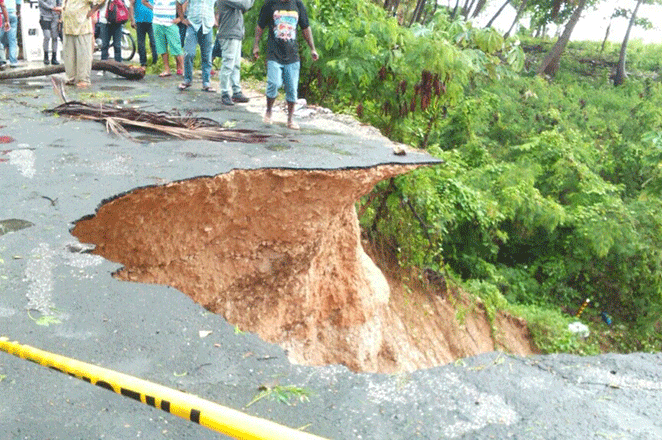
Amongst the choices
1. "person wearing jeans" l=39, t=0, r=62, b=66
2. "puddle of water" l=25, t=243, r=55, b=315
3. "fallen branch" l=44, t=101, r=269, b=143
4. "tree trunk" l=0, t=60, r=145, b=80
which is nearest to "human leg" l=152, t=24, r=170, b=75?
"tree trunk" l=0, t=60, r=145, b=80

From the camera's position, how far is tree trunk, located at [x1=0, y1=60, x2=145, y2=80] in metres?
10.5

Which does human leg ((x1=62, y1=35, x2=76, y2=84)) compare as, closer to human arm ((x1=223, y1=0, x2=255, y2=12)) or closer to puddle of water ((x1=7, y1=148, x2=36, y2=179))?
human arm ((x1=223, y1=0, x2=255, y2=12))

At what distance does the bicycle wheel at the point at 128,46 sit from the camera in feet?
44.4

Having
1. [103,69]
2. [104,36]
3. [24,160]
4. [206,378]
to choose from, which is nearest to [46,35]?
[104,36]

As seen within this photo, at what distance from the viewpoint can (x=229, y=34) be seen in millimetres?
8336

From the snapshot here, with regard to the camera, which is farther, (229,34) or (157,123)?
(229,34)

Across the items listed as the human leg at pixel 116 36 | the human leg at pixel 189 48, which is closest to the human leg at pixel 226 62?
the human leg at pixel 189 48

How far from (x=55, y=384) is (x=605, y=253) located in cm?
1122

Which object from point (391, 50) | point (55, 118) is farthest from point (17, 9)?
point (391, 50)

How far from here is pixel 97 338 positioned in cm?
346

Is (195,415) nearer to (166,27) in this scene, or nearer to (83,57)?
(83,57)

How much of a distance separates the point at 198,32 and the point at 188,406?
7.99 metres

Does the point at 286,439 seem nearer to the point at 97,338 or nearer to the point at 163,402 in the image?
the point at 163,402

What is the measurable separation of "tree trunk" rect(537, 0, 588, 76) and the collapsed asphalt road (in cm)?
2155
